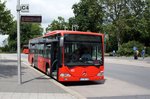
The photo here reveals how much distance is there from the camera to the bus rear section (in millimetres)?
16688

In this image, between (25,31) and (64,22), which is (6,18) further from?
(25,31)

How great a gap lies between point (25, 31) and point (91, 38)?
120 metres

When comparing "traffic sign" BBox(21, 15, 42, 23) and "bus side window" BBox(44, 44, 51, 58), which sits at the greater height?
"traffic sign" BBox(21, 15, 42, 23)

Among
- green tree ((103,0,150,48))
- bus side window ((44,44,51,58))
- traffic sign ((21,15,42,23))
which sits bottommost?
bus side window ((44,44,51,58))

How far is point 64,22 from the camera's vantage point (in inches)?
4259

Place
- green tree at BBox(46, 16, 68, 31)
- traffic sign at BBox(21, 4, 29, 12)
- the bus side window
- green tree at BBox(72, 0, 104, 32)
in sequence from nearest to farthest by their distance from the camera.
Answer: traffic sign at BBox(21, 4, 29, 12)
the bus side window
green tree at BBox(72, 0, 104, 32)
green tree at BBox(46, 16, 68, 31)

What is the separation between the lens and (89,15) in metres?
81.7

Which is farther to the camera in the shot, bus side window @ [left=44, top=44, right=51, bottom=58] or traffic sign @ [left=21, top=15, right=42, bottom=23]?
bus side window @ [left=44, top=44, right=51, bottom=58]

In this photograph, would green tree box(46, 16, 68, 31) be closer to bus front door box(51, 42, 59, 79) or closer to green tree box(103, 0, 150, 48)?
green tree box(103, 0, 150, 48)

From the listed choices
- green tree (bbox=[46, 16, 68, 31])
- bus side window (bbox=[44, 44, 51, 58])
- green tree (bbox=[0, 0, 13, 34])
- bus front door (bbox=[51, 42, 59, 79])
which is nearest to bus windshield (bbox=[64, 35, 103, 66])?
bus front door (bbox=[51, 42, 59, 79])

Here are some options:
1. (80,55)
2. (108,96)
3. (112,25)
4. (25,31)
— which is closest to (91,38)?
(80,55)

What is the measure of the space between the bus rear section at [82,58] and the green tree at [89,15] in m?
61.6

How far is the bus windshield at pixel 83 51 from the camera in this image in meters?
16.8

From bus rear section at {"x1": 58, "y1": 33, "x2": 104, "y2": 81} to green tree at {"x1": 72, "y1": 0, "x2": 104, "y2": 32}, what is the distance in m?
61.6
